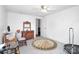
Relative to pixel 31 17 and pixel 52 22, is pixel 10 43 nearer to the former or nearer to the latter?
pixel 31 17

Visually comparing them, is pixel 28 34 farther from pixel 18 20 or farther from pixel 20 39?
pixel 18 20

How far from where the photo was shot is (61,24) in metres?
1.37

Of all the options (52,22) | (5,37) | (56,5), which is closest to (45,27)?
(52,22)

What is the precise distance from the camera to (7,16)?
1.31 metres

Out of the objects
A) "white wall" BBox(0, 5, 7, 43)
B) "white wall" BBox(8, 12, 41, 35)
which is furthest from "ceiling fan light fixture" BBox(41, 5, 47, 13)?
"white wall" BBox(0, 5, 7, 43)

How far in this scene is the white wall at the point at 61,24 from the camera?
1.27 metres

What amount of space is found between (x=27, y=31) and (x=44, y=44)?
34 centimetres

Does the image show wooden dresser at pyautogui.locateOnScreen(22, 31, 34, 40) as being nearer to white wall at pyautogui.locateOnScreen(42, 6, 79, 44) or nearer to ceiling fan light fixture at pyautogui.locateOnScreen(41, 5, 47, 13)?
white wall at pyautogui.locateOnScreen(42, 6, 79, 44)

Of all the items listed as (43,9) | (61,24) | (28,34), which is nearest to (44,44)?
(28,34)

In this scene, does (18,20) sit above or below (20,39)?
above

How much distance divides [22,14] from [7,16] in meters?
0.22

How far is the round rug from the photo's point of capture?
1354 mm

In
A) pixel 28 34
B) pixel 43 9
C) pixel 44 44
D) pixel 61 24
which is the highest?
pixel 43 9

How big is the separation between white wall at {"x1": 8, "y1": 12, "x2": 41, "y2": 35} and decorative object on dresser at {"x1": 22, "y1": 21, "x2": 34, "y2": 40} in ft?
0.15
